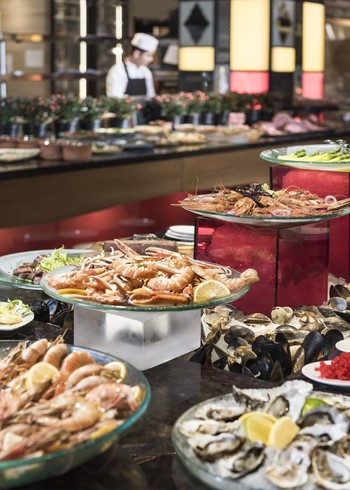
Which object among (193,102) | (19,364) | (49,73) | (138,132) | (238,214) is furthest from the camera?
(49,73)

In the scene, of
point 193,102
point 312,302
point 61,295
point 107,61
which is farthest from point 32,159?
point 107,61

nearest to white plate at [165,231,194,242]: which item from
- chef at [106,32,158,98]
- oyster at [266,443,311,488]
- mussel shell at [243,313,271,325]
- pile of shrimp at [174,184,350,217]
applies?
pile of shrimp at [174,184,350,217]

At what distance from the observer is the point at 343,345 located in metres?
2.27

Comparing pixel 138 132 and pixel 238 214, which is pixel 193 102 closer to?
pixel 138 132

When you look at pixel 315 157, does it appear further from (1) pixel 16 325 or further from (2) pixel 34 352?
(2) pixel 34 352

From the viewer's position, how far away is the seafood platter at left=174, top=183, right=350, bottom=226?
8.34ft

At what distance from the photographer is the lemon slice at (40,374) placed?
1.64 metres

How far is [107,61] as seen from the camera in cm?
1134

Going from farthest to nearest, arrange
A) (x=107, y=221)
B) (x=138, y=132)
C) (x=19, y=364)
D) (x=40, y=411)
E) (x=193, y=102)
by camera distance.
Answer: (x=193, y=102)
(x=138, y=132)
(x=107, y=221)
(x=19, y=364)
(x=40, y=411)

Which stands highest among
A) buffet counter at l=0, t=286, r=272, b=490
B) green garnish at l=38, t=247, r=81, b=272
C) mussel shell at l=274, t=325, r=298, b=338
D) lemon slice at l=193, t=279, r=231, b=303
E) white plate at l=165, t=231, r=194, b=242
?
lemon slice at l=193, t=279, r=231, b=303

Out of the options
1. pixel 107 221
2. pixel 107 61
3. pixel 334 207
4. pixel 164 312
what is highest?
pixel 107 61

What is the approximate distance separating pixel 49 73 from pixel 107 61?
0.98 metres

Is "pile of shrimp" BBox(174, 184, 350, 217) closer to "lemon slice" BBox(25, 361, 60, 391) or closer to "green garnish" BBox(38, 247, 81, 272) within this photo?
"green garnish" BBox(38, 247, 81, 272)

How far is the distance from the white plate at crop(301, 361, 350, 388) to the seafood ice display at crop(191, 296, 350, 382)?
72 millimetres
